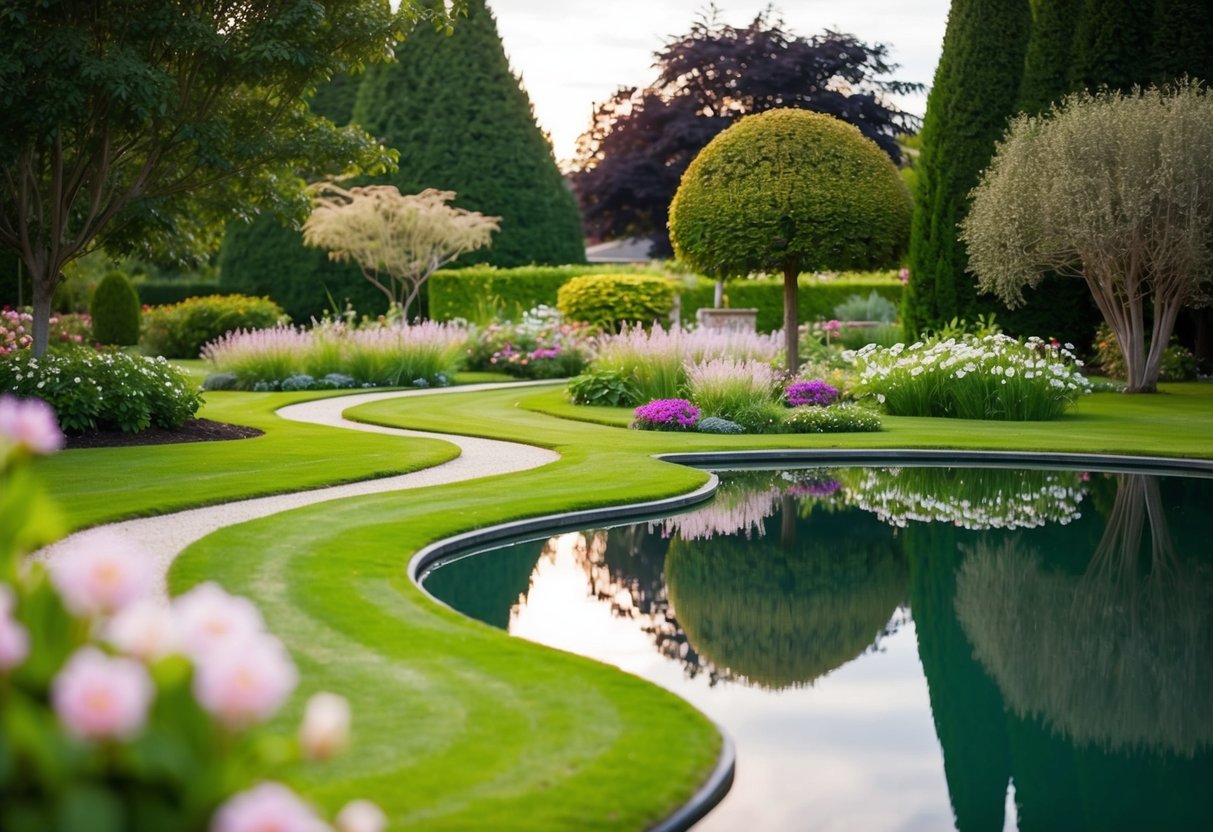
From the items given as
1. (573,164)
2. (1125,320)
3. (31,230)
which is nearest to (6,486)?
(31,230)

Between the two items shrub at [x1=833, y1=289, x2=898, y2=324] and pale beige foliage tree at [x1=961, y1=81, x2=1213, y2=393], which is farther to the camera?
shrub at [x1=833, y1=289, x2=898, y2=324]

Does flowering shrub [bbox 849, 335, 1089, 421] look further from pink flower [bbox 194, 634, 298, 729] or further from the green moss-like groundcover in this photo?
pink flower [bbox 194, 634, 298, 729]

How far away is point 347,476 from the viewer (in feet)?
35.6

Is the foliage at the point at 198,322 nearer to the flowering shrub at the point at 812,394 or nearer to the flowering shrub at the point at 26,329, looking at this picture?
the flowering shrub at the point at 26,329

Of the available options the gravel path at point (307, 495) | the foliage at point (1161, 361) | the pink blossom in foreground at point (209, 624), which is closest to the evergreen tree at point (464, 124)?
the foliage at point (1161, 361)

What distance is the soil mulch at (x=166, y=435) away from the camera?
12.5m

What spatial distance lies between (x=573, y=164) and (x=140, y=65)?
105ft

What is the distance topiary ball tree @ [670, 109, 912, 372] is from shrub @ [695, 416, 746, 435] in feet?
11.9

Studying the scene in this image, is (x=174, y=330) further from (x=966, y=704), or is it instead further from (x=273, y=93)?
(x=966, y=704)

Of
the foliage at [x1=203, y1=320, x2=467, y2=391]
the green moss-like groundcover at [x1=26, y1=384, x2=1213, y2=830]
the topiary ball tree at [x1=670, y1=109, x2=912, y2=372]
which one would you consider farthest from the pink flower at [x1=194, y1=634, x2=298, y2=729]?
the foliage at [x1=203, y1=320, x2=467, y2=391]

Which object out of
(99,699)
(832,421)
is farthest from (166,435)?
(99,699)

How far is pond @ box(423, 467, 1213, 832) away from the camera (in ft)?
16.1

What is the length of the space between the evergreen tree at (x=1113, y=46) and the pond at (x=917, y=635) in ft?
38.0

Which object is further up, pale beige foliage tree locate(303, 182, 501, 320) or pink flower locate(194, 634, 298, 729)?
pale beige foliage tree locate(303, 182, 501, 320)
